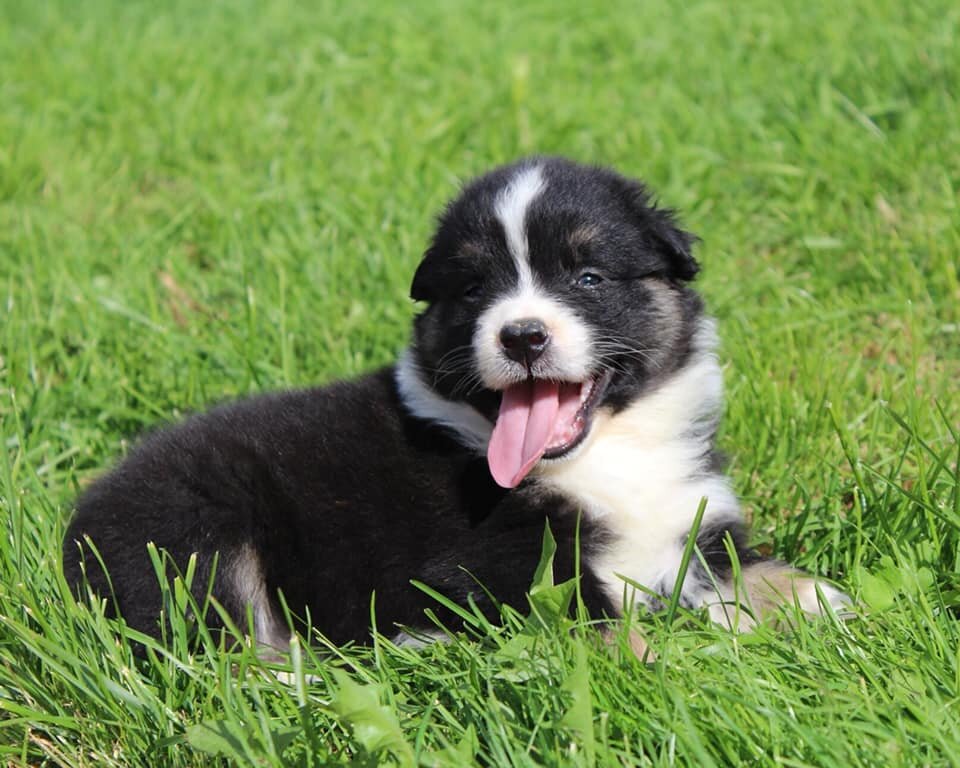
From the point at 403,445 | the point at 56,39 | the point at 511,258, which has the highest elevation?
the point at 56,39

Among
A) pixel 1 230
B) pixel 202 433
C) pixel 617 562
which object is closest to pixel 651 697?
pixel 617 562

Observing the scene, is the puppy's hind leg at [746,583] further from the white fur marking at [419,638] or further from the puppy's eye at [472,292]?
the puppy's eye at [472,292]

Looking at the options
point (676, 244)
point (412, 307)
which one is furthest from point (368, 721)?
point (412, 307)

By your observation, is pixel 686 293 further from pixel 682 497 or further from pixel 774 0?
pixel 774 0

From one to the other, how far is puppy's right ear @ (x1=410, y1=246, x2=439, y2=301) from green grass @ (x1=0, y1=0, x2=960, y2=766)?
1123 millimetres

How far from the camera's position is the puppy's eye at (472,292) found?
356 cm

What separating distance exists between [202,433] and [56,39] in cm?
581

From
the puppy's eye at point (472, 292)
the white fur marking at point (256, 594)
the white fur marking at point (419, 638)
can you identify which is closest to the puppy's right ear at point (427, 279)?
the puppy's eye at point (472, 292)

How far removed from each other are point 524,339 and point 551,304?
0.15 meters

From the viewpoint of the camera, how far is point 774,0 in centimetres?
784

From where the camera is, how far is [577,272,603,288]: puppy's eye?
348 cm

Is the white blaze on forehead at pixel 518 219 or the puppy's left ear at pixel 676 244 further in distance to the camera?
the puppy's left ear at pixel 676 244

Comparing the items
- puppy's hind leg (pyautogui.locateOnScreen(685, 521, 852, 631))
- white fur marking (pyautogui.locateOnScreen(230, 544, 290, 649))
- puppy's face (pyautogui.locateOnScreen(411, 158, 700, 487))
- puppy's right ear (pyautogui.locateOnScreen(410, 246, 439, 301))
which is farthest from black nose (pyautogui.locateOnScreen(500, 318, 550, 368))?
white fur marking (pyautogui.locateOnScreen(230, 544, 290, 649))

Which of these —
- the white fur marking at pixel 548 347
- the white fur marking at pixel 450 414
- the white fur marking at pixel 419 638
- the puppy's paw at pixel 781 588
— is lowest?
the puppy's paw at pixel 781 588
